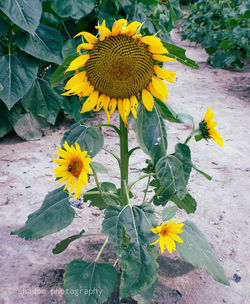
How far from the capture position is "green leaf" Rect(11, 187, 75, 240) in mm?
1285

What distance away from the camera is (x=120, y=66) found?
3.58 ft

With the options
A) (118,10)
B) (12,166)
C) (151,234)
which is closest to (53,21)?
(118,10)

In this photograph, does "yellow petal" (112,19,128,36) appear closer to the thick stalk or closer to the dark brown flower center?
the dark brown flower center

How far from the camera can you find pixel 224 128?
3.51m

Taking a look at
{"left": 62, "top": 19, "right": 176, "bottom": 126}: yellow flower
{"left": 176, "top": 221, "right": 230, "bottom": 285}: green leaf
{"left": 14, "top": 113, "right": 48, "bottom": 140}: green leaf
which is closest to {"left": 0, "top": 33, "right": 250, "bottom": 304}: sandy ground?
{"left": 14, "top": 113, "right": 48, "bottom": 140}: green leaf

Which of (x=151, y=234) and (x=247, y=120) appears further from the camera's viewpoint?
(x=247, y=120)

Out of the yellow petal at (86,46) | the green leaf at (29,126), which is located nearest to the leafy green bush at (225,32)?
the green leaf at (29,126)

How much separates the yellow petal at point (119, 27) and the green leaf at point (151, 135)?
0.96 ft

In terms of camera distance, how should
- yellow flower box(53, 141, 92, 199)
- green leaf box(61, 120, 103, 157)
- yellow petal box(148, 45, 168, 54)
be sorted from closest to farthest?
1. yellow petal box(148, 45, 168, 54)
2. yellow flower box(53, 141, 92, 199)
3. green leaf box(61, 120, 103, 157)

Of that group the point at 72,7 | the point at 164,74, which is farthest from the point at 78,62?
the point at 72,7

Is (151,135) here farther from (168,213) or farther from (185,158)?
(168,213)

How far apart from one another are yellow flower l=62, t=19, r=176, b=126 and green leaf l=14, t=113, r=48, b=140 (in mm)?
2074

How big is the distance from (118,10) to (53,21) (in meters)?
0.59

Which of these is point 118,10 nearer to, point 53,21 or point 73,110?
point 53,21
